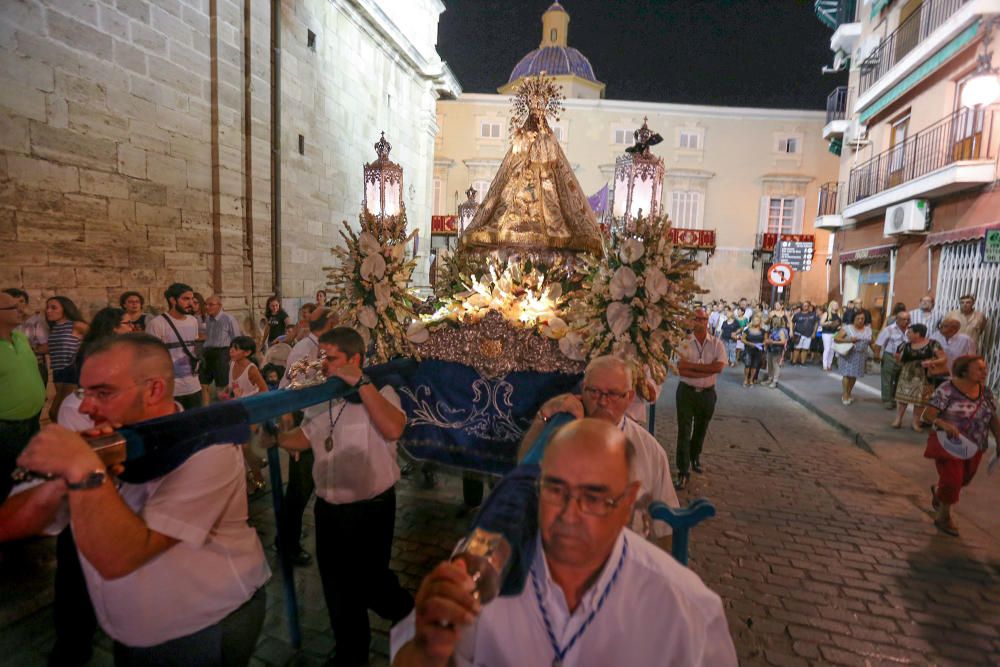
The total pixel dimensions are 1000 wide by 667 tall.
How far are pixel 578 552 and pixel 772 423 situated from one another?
879 centimetres

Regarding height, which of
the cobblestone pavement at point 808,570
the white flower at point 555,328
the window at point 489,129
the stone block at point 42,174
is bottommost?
the cobblestone pavement at point 808,570

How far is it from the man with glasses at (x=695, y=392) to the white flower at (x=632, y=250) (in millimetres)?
2280

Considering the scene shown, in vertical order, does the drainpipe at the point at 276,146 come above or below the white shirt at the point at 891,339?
A: above

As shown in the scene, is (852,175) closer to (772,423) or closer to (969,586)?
(772,423)

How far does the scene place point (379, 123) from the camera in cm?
1552

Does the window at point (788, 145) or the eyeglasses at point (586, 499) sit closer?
the eyeglasses at point (586, 499)

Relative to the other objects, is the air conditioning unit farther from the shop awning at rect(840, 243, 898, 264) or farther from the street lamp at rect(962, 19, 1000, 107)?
the street lamp at rect(962, 19, 1000, 107)

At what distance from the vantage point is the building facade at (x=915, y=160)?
1054cm

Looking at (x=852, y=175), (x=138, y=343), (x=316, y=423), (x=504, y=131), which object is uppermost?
(x=504, y=131)

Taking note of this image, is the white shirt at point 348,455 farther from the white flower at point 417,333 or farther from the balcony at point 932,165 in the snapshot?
the balcony at point 932,165

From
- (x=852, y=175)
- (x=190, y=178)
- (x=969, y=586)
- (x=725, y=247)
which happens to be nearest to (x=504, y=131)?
(x=725, y=247)

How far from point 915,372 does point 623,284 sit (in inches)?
278

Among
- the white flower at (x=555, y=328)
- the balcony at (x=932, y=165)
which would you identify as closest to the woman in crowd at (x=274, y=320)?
the white flower at (x=555, y=328)

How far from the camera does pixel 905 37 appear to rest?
566 inches
